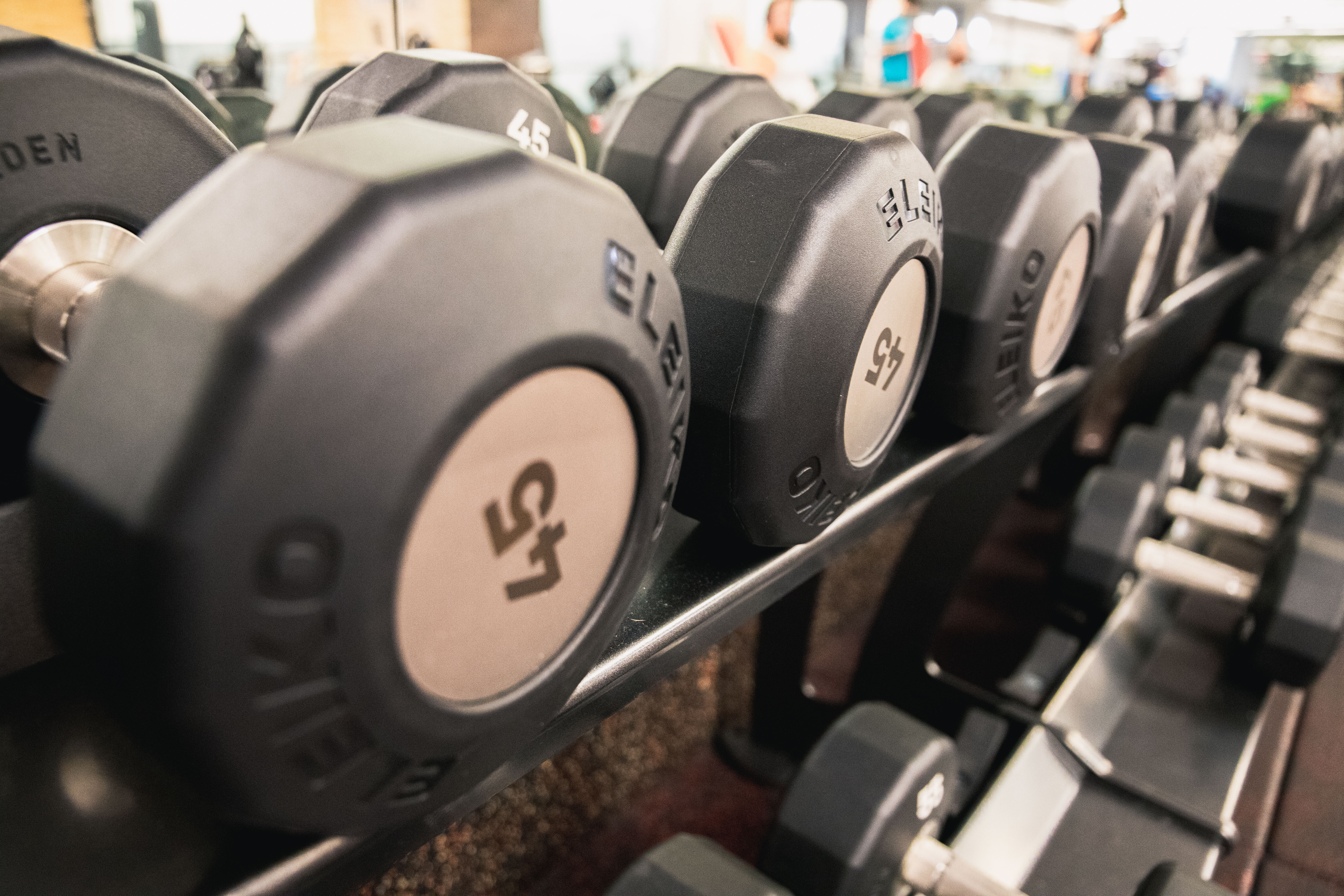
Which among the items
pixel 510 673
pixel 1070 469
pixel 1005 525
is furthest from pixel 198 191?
pixel 1070 469

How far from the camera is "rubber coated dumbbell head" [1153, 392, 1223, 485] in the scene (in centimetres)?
151

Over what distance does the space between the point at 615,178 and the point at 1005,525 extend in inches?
54.9

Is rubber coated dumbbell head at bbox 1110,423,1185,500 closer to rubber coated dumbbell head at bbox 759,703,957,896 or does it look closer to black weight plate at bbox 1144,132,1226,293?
black weight plate at bbox 1144,132,1226,293

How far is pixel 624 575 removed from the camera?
36cm

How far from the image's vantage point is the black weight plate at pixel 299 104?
2.29 ft

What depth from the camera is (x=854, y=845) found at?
608 mm

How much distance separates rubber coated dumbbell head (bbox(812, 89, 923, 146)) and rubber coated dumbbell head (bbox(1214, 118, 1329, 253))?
3.22 feet

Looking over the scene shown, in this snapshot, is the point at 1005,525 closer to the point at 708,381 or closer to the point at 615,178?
the point at 615,178

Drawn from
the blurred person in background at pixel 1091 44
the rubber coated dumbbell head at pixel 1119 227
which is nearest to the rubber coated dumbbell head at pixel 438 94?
the rubber coated dumbbell head at pixel 1119 227

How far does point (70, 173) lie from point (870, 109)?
2.04 feet

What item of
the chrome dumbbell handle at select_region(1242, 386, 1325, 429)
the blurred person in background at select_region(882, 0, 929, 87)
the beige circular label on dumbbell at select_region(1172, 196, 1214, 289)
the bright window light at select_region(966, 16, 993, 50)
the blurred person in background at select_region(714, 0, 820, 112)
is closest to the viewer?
the beige circular label on dumbbell at select_region(1172, 196, 1214, 289)

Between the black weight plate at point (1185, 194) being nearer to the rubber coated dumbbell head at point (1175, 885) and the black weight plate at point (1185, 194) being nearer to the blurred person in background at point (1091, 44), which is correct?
the blurred person in background at point (1091, 44)

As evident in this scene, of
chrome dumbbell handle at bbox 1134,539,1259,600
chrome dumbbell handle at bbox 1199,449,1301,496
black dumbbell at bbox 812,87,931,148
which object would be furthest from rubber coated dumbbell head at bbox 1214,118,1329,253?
black dumbbell at bbox 812,87,931,148

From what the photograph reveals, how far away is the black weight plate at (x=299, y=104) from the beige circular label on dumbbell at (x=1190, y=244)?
0.89 metres
